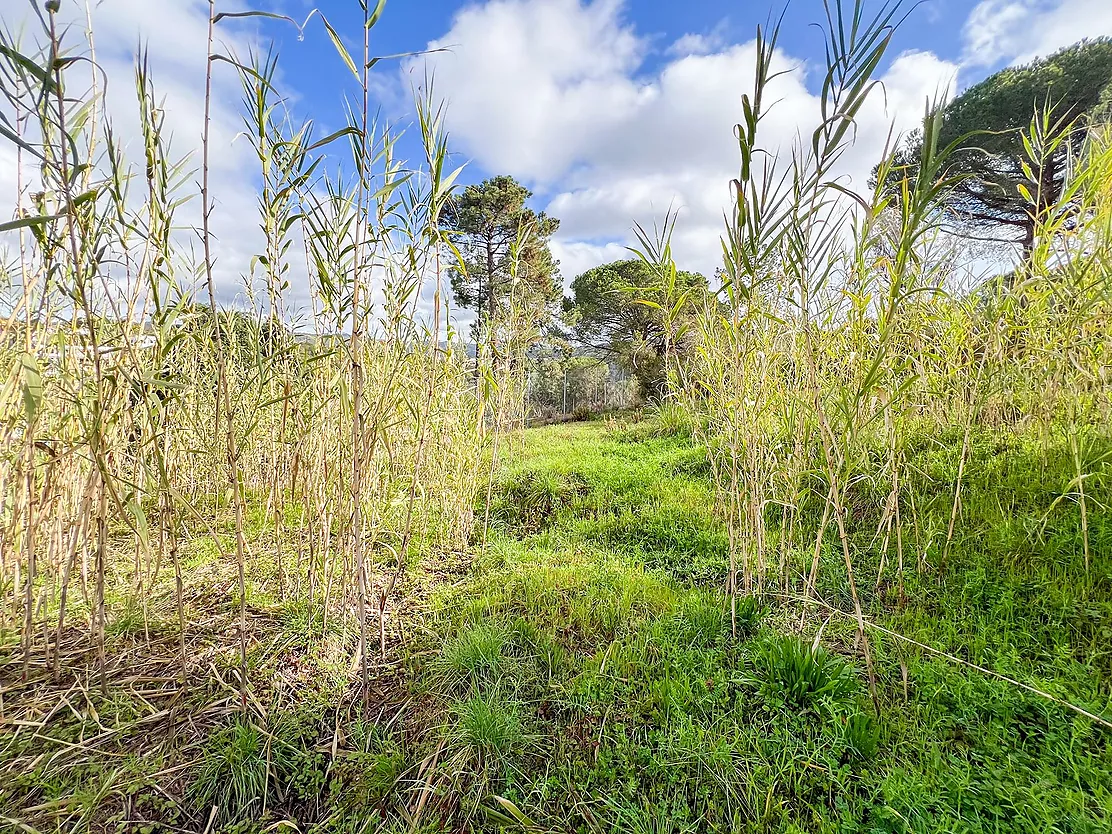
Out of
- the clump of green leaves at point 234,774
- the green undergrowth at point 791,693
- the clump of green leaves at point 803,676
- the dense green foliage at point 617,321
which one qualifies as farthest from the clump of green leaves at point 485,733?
the dense green foliage at point 617,321

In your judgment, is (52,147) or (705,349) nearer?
(52,147)

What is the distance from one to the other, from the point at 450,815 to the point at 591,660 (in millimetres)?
552

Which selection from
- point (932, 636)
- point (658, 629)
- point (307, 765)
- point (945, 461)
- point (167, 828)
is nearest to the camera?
point (167, 828)

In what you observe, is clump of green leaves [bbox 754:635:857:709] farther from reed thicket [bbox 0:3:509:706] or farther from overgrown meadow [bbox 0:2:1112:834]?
reed thicket [bbox 0:3:509:706]

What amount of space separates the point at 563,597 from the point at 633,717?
58 centimetres

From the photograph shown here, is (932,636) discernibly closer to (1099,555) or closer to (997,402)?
(1099,555)

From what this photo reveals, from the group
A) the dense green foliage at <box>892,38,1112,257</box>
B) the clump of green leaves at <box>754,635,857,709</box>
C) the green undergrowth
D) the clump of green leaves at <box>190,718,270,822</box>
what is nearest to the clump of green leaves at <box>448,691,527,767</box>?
the green undergrowth

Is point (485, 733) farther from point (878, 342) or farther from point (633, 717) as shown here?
point (878, 342)

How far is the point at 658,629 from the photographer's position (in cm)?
145

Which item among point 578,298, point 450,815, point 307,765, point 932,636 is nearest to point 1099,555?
point 932,636

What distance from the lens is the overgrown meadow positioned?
37.6 inches

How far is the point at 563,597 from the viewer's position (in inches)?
66.6

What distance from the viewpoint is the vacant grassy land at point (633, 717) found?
925 mm

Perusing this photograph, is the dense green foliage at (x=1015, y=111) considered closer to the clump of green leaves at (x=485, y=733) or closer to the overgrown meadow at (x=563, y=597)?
the overgrown meadow at (x=563, y=597)
